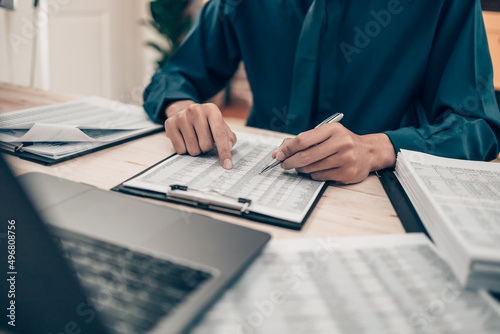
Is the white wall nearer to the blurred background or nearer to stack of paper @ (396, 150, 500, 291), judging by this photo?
the blurred background

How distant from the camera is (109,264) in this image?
33cm

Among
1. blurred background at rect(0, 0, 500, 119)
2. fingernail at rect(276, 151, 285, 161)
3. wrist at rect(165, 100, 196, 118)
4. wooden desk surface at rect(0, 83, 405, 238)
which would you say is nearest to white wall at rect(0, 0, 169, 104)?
blurred background at rect(0, 0, 500, 119)

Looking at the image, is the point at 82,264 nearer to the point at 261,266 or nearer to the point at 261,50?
the point at 261,266

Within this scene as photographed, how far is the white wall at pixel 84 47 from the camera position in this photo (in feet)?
6.80

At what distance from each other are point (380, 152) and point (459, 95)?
11.7 inches

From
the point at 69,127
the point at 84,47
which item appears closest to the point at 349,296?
the point at 69,127

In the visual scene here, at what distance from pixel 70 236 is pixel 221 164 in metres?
0.31

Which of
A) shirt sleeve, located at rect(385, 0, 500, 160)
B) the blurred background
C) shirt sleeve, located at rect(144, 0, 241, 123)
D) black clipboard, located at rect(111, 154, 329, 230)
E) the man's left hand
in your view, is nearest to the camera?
black clipboard, located at rect(111, 154, 329, 230)

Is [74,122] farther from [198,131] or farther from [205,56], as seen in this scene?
[205,56]

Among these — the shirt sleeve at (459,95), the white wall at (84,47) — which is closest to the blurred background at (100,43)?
the white wall at (84,47)

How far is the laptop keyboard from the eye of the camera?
0.91ft

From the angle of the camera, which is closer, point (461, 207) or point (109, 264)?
point (109, 264)

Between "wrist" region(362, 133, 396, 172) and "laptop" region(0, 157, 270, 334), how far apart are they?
0.33 m

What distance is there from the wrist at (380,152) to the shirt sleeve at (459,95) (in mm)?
17
